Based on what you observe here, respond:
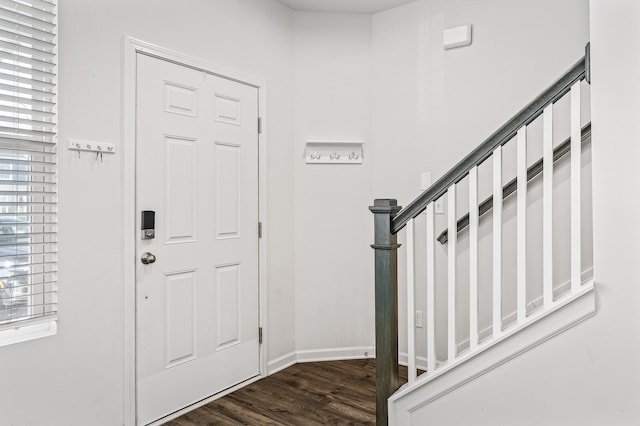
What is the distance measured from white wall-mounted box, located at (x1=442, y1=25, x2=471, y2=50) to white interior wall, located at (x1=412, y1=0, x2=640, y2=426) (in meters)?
1.49

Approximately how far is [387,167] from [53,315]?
2.32 metres

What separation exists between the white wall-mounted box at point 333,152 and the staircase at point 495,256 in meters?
0.83

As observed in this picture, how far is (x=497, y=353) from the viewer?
172 centimetres

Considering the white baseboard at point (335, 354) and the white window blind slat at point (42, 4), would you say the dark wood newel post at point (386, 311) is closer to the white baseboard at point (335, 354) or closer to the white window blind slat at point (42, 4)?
the white baseboard at point (335, 354)

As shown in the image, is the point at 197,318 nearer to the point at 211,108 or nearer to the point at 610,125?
the point at 211,108

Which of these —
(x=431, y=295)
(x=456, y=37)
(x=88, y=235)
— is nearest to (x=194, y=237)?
(x=88, y=235)

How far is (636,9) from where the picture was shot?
57.4 inches

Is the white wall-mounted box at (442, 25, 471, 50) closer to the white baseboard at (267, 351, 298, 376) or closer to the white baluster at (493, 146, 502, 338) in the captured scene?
the white baluster at (493, 146, 502, 338)

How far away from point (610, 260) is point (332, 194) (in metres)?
2.08

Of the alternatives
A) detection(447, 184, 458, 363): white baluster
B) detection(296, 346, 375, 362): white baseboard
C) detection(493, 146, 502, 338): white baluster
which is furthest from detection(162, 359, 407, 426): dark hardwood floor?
detection(493, 146, 502, 338): white baluster

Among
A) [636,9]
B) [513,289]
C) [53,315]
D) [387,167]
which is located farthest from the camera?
[387,167]

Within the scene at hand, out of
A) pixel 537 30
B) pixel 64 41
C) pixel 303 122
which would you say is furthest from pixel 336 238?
pixel 64 41

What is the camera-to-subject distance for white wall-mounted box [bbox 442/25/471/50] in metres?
2.94

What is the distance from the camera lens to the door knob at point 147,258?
2305 mm
